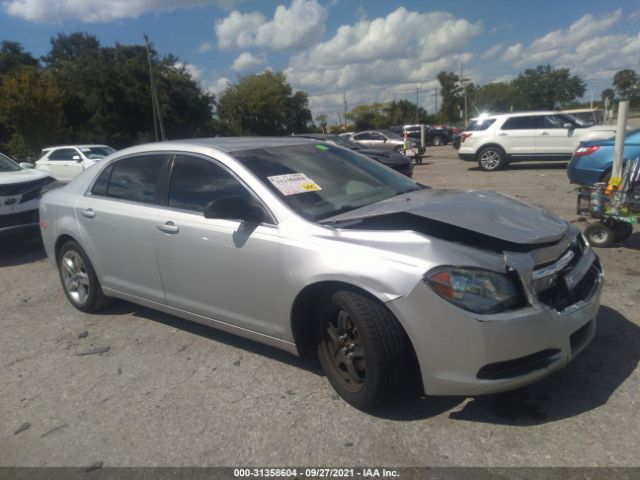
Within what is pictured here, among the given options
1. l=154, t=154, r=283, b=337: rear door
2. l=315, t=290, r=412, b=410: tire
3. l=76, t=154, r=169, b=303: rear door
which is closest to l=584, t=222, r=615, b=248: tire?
l=315, t=290, r=412, b=410: tire

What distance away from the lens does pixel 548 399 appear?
2799 millimetres

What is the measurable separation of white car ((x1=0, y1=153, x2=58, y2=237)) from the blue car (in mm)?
8413

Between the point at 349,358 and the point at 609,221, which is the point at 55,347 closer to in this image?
the point at 349,358

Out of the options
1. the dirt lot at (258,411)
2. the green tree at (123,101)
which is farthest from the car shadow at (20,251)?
the green tree at (123,101)

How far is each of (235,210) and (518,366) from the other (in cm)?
185

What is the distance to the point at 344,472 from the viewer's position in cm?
238

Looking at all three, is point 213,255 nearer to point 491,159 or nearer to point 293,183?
point 293,183

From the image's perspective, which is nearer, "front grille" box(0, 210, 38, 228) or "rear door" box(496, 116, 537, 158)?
"front grille" box(0, 210, 38, 228)

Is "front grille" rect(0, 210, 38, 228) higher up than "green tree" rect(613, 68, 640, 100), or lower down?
lower down

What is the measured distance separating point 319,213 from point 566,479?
6.37ft

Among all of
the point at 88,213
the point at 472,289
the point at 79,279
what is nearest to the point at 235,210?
the point at 472,289

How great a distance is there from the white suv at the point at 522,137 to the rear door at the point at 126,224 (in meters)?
13.7

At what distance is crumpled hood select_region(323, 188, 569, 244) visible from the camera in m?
2.77

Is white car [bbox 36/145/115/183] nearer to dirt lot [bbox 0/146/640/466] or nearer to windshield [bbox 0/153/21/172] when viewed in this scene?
windshield [bbox 0/153/21/172]
